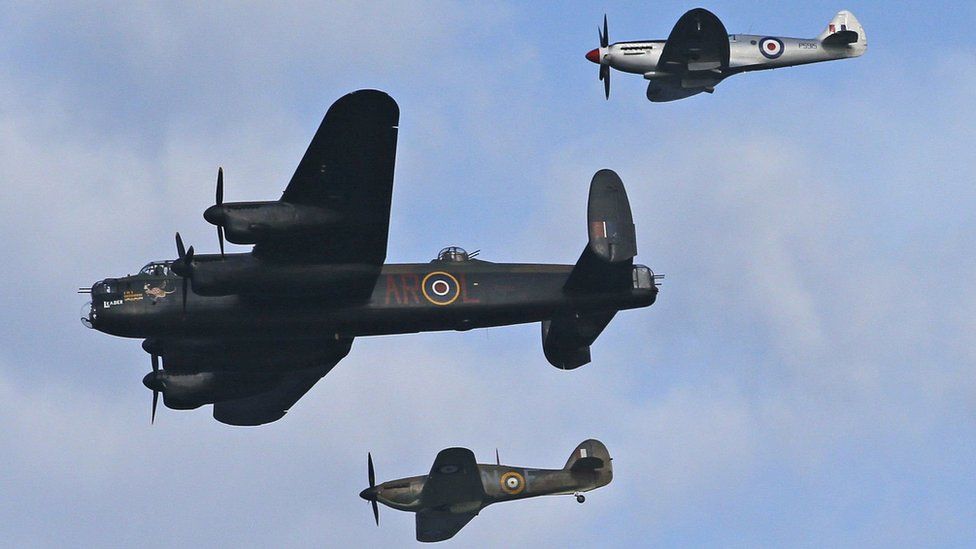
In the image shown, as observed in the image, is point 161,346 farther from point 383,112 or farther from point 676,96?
point 676,96

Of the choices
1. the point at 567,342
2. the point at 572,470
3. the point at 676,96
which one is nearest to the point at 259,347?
the point at 567,342

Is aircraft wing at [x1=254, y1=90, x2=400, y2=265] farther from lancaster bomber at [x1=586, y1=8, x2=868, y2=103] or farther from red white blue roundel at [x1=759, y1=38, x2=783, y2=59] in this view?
red white blue roundel at [x1=759, y1=38, x2=783, y2=59]

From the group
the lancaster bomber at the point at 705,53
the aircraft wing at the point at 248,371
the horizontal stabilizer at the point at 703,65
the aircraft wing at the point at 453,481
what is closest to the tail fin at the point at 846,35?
the lancaster bomber at the point at 705,53

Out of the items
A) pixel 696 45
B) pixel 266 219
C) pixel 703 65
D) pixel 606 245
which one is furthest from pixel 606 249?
pixel 703 65

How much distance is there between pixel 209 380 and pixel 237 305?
4.80m

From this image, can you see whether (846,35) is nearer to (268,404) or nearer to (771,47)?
(771,47)

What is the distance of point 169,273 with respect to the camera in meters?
32.6

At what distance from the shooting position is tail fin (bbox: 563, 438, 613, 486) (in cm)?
4628

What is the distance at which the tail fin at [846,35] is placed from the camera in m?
54.3

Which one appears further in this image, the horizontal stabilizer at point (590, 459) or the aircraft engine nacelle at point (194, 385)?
the horizontal stabilizer at point (590, 459)

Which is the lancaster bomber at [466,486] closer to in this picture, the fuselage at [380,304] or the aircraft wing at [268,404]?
the aircraft wing at [268,404]

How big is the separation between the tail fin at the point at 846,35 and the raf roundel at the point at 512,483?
21.1 meters

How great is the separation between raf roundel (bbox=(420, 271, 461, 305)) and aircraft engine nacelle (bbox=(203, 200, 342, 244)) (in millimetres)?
3250

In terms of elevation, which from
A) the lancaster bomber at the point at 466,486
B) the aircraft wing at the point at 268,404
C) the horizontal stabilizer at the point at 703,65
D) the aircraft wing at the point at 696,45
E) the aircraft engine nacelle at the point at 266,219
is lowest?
the lancaster bomber at the point at 466,486
